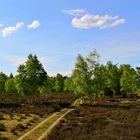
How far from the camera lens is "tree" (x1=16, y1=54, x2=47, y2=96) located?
8562cm

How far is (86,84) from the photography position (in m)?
86.4

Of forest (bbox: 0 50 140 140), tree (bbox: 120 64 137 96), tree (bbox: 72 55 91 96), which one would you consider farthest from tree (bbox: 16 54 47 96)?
tree (bbox: 120 64 137 96)

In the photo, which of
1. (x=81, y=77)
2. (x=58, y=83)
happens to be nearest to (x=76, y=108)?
(x=81, y=77)

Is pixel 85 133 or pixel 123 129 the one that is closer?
pixel 85 133

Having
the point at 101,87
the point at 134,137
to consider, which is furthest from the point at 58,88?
the point at 134,137

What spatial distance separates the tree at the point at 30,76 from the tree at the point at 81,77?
6.94 meters

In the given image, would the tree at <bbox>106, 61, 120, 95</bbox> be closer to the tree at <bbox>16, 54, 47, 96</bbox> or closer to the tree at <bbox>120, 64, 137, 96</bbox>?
the tree at <bbox>120, 64, 137, 96</bbox>

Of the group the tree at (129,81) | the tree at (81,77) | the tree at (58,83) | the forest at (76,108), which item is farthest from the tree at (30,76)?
the tree at (58,83)

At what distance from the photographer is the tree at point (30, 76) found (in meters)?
85.6

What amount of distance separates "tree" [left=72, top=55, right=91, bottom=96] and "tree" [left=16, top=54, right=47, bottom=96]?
694cm

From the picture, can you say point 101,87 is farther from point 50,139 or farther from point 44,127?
point 50,139

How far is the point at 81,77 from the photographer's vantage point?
87.2m

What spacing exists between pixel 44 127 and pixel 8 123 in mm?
6021

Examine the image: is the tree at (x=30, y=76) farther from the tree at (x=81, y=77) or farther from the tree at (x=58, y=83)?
the tree at (x=58, y=83)
